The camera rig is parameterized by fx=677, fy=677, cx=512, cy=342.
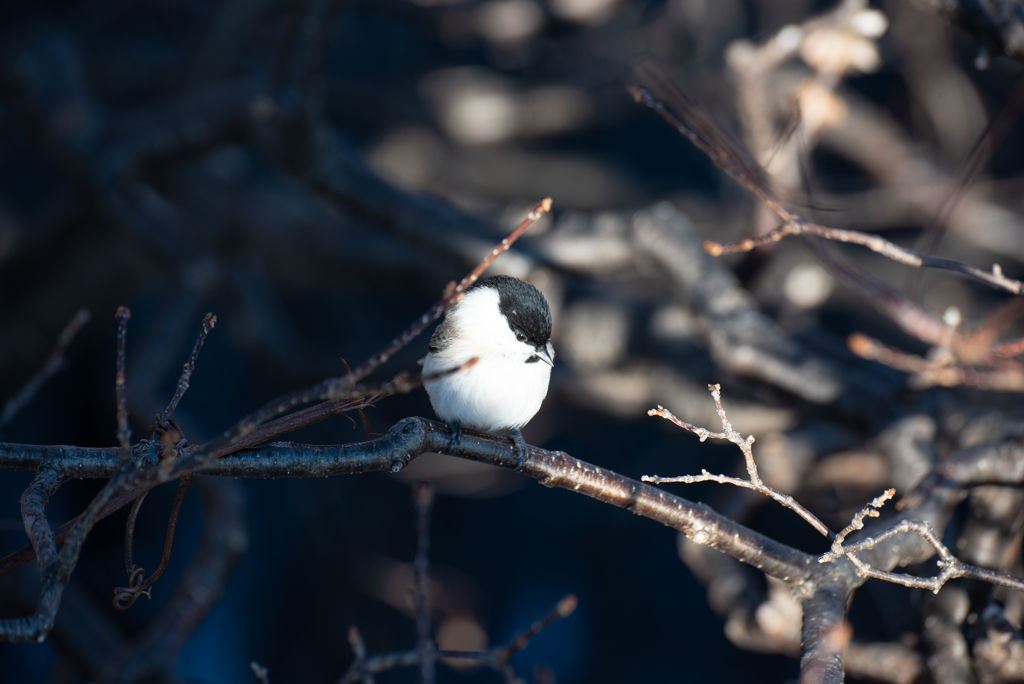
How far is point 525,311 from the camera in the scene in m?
1.74

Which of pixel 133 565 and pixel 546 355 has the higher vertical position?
pixel 546 355

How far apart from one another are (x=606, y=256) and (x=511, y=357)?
1625 millimetres

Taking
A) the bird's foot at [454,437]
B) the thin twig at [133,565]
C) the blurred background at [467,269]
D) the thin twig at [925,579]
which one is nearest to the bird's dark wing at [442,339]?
the bird's foot at [454,437]

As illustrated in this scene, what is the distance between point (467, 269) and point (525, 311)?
1.62m

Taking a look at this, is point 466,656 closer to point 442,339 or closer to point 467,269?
point 442,339

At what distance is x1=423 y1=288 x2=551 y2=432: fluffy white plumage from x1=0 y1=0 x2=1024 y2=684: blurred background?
1.03 metres

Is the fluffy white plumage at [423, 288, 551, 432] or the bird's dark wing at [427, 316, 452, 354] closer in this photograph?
the fluffy white plumage at [423, 288, 551, 432]

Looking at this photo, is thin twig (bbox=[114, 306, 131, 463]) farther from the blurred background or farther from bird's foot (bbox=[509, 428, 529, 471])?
the blurred background

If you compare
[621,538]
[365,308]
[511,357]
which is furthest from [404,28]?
[511,357]

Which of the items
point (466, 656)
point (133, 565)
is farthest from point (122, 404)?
point (466, 656)

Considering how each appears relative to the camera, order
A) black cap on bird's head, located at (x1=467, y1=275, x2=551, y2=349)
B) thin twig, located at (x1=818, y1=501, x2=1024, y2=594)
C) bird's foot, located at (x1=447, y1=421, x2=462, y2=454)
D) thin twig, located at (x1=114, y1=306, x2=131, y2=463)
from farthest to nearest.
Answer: black cap on bird's head, located at (x1=467, y1=275, x2=551, y2=349)
bird's foot, located at (x1=447, y1=421, x2=462, y2=454)
thin twig, located at (x1=818, y1=501, x2=1024, y2=594)
thin twig, located at (x1=114, y1=306, x2=131, y2=463)

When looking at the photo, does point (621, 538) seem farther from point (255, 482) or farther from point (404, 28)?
point (404, 28)

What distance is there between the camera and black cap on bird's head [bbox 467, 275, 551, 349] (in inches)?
68.5

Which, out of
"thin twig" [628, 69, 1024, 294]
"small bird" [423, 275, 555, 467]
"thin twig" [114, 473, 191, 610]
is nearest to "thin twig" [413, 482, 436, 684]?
"small bird" [423, 275, 555, 467]
